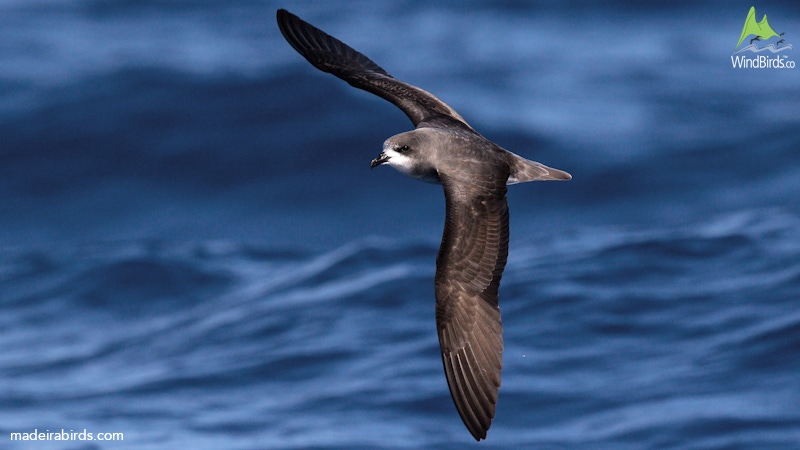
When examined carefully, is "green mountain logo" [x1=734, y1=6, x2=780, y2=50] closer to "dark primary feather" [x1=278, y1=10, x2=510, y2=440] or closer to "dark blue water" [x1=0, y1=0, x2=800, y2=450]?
"dark blue water" [x1=0, y1=0, x2=800, y2=450]

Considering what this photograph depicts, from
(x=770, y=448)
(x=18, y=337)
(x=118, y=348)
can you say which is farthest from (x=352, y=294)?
(x=770, y=448)

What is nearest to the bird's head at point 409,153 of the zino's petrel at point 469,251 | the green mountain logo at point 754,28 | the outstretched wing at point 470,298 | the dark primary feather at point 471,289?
the zino's petrel at point 469,251

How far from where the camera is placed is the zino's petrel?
7977 millimetres

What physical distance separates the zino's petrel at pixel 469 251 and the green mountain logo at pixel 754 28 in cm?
1189

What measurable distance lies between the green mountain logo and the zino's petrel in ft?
39.0

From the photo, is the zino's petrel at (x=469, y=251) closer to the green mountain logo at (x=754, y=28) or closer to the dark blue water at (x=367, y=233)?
the dark blue water at (x=367, y=233)

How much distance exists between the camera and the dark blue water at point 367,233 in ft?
39.8

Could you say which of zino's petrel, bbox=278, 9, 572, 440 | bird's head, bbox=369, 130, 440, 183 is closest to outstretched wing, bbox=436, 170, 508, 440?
zino's petrel, bbox=278, 9, 572, 440

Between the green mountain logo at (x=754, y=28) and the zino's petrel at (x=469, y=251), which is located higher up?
the green mountain logo at (x=754, y=28)

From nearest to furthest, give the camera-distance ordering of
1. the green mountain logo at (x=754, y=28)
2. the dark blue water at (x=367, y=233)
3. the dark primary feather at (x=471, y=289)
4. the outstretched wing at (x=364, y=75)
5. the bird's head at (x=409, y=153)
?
1. the dark primary feather at (x=471, y=289)
2. the bird's head at (x=409, y=153)
3. the outstretched wing at (x=364, y=75)
4. the dark blue water at (x=367, y=233)
5. the green mountain logo at (x=754, y=28)

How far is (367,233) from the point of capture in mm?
15719

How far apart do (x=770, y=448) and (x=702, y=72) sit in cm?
957

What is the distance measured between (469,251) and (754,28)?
13.1 meters

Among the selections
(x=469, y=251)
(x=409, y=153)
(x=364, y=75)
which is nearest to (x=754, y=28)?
(x=364, y=75)
